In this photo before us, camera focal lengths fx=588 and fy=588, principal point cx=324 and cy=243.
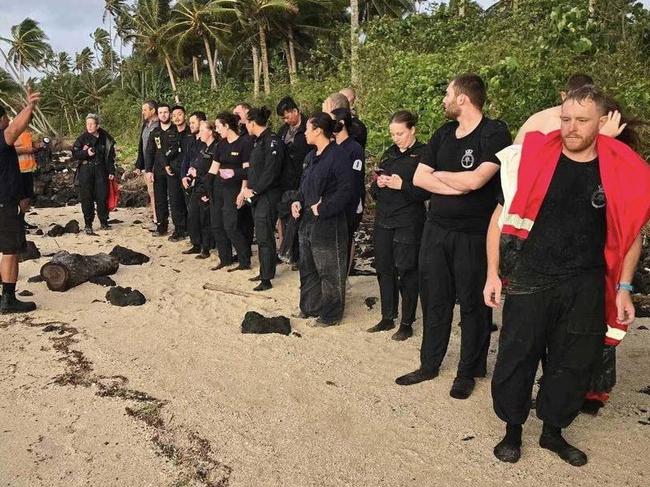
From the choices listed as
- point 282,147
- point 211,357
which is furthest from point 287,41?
point 211,357

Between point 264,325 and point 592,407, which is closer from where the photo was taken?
point 592,407

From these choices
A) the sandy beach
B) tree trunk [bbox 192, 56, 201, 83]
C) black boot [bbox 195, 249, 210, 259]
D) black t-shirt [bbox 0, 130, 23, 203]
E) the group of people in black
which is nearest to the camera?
the group of people in black

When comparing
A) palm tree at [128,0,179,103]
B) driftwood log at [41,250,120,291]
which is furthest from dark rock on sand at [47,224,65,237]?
palm tree at [128,0,179,103]

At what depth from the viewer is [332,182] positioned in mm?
5426

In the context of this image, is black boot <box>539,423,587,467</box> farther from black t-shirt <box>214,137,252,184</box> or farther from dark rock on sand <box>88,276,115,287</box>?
dark rock on sand <box>88,276,115,287</box>

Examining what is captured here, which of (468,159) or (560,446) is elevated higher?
(468,159)

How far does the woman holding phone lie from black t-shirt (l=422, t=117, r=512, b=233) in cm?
77

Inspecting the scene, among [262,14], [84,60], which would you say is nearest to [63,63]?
[84,60]

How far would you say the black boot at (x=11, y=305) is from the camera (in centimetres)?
606

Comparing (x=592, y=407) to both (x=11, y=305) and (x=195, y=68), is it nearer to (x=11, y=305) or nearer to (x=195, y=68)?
(x=11, y=305)

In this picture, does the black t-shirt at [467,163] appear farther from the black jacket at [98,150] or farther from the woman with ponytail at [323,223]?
the black jacket at [98,150]

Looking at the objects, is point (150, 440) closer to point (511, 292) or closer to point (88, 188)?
point (511, 292)

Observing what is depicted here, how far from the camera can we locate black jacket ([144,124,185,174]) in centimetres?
936

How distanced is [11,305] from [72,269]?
3.35ft
